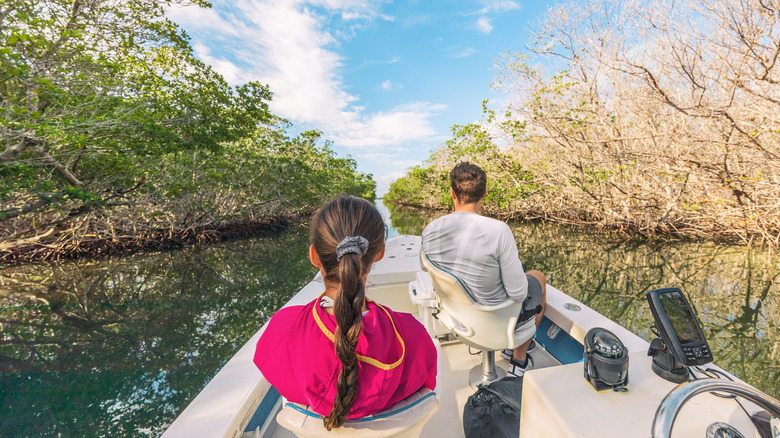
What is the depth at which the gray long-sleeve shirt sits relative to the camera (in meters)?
1.49

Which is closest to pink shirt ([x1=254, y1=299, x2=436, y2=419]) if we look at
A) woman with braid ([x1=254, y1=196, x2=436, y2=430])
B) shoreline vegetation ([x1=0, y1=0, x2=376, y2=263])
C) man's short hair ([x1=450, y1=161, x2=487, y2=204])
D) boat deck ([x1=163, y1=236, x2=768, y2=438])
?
woman with braid ([x1=254, y1=196, x2=436, y2=430])

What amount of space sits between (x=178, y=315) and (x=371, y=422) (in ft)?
18.5

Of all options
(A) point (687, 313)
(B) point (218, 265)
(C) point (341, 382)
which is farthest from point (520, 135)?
(B) point (218, 265)

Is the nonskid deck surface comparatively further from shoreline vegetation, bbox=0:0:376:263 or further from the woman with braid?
shoreline vegetation, bbox=0:0:376:263

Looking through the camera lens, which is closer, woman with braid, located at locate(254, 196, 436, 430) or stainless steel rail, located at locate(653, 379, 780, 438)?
stainless steel rail, located at locate(653, 379, 780, 438)

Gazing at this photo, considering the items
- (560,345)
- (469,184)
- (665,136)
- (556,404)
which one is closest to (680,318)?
(556,404)

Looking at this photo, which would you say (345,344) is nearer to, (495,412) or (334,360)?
(334,360)

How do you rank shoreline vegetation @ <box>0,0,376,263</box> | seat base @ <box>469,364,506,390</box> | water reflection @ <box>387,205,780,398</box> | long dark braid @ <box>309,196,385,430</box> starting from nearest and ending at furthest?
1. long dark braid @ <box>309,196,385,430</box>
2. seat base @ <box>469,364,506,390</box>
3. water reflection @ <box>387,205,780,398</box>
4. shoreline vegetation @ <box>0,0,376,263</box>

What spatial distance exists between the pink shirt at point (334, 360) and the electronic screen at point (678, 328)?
2.57 feet

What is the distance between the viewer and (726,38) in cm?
350

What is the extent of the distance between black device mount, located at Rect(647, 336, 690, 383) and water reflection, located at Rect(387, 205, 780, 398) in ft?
11.0

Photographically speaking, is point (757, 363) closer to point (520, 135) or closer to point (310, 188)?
point (520, 135)

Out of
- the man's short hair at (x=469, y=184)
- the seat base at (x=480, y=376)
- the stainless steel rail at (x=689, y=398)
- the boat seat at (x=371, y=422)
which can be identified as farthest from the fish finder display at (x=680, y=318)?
the seat base at (x=480, y=376)

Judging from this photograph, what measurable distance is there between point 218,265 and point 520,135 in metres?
9.59
